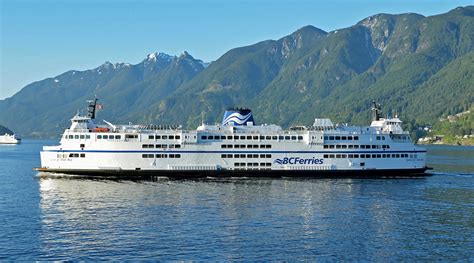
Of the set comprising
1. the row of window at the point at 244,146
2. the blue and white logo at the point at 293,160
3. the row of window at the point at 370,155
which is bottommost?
the blue and white logo at the point at 293,160

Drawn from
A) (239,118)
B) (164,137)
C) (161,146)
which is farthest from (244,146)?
(161,146)

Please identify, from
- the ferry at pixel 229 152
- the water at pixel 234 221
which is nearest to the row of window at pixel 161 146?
the ferry at pixel 229 152

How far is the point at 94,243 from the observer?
3366 centimetres

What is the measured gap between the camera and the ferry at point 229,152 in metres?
67.3

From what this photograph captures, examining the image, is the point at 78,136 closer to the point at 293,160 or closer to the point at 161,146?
the point at 161,146

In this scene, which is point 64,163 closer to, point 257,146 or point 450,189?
point 257,146

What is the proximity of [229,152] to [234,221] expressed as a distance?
2885 cm

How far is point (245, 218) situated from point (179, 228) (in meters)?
Answer: 6.25

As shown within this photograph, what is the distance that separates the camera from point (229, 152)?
69.0m

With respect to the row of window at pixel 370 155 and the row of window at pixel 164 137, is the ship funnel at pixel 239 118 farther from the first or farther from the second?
the row of window at pixel 370 155

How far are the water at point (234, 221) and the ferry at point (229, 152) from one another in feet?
14.6

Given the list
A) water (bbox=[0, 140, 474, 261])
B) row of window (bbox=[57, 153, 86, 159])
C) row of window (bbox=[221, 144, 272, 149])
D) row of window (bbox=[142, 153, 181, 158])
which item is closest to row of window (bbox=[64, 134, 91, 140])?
row of window (bbox=[57, 153, 86, 159])

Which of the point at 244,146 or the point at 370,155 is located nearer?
the point at 244,146

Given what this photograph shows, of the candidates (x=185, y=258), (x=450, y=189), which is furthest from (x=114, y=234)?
(x=450, y=189)
